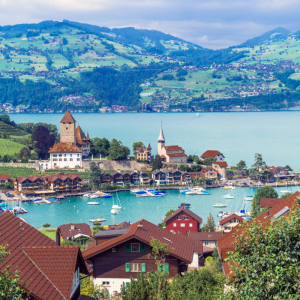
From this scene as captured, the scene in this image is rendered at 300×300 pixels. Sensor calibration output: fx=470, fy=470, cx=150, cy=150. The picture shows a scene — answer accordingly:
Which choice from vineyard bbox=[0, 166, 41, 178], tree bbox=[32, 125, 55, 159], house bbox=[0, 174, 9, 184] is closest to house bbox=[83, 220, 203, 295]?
house bbox=[0, 174, 9, 184]

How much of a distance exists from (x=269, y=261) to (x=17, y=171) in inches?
1549

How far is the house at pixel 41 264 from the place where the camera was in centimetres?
450

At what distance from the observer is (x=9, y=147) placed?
160ft

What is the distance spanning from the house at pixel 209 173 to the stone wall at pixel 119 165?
16.9 feet

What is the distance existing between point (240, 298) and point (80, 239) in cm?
1655

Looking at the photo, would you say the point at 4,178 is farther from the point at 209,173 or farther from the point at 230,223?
the point at 230,223

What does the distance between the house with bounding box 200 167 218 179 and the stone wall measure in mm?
5140

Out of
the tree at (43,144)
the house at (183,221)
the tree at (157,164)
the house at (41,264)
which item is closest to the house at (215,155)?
the tree at (157,164)

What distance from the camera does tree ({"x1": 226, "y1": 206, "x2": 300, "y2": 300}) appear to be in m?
3.74

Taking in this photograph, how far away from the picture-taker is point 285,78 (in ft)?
650

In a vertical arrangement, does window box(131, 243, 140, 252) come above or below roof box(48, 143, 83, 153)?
below

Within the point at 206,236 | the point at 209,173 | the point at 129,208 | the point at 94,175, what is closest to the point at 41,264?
the point at 206,236

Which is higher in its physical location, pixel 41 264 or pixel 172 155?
pixel 41 264

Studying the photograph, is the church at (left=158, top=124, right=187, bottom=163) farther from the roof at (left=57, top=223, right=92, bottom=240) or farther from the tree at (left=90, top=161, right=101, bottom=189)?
the roof at (left=57, top=223, right=92, bottom=240)
